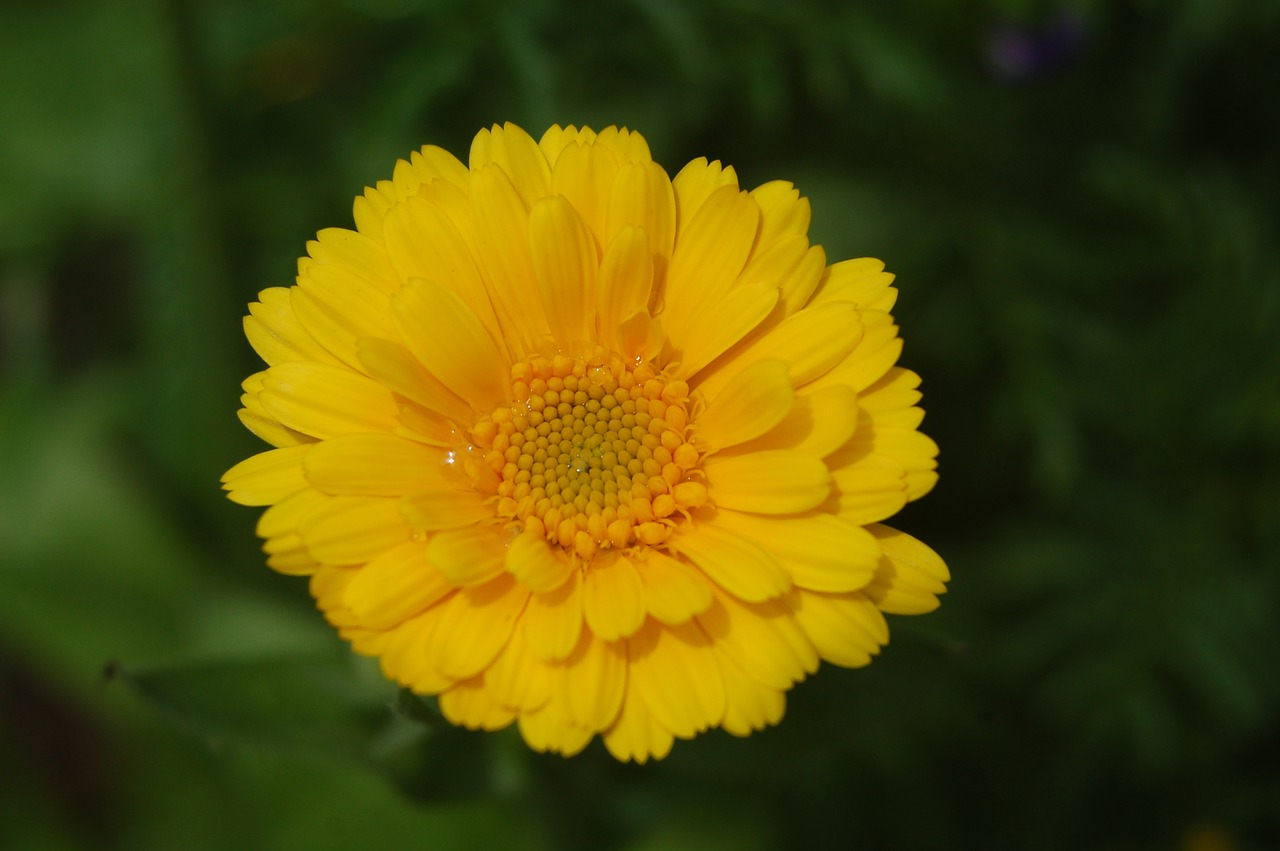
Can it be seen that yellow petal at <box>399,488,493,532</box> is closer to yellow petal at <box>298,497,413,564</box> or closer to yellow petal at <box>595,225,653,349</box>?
yellow petal at <box>298,497,413,564</box>

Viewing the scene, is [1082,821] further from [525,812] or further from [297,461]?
[297,461]

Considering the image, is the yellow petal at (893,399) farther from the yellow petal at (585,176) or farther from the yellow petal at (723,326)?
the yellow petal at (585,176)

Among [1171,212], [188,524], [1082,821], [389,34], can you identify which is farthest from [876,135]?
[188,524]

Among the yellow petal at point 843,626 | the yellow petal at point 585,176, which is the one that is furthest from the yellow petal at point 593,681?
the yellow petal at point 585,176

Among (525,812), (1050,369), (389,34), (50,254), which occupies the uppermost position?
(389,34)

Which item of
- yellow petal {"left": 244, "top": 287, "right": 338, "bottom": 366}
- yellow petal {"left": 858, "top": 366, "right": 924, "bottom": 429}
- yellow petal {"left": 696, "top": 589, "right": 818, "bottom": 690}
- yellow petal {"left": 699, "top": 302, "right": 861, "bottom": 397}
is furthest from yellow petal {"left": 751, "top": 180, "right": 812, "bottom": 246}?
yellow petal {"left": 244, "top": 287, "right": 338, "bottom": 366}
